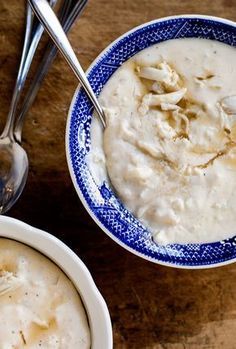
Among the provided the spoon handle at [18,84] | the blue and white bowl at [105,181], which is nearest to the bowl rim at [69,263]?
the blue and white bowl at [105,181]

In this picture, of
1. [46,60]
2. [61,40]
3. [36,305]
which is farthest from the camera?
[46,60]

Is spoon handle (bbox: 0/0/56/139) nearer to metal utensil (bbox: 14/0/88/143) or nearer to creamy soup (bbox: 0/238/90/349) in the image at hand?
metal utensil (bbox: 14/0/88/143)

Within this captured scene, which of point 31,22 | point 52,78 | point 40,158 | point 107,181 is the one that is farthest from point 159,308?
point 31,22

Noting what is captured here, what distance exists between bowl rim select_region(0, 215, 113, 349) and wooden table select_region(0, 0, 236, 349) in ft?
0.77

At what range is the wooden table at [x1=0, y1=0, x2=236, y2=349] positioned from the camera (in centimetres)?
170

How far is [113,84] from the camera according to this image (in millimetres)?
1626

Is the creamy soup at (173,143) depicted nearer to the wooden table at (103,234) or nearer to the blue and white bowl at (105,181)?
the blue and white bowl at (105,181)

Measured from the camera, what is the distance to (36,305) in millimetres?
1446

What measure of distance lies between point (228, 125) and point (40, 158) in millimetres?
434

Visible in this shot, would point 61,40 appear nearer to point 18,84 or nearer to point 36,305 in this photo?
point 18,84

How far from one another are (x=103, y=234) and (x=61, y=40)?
1.48 feet

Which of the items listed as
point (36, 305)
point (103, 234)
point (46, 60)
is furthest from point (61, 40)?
point (36, 305)

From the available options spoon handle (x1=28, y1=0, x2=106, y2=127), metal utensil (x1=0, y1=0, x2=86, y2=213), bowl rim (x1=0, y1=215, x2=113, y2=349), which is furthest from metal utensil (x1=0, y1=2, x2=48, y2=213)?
bowl rim (x1=0, y1=215, x2=113, y2=349)

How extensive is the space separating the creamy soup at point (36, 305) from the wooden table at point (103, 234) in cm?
23
